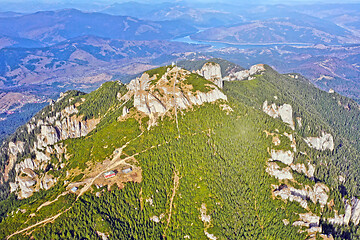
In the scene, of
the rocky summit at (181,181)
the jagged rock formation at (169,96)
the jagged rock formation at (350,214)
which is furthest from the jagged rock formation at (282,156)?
the jagged rock formation at (169,96)

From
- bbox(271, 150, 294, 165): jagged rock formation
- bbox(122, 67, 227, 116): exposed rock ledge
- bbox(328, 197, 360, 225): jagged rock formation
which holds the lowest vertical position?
bbox(328, 197, 360, 225): jagged rock formation

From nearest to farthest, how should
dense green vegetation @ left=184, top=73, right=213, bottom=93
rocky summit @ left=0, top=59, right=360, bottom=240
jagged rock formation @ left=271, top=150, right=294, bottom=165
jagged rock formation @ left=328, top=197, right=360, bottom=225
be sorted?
rocky summit @ left=0, top=59, right=360, bottom=240
jagged rock formation @ left=328, top=197, right=360, bottom=225
jagged rock formation @ left=271, top=150, right=294, bottom=165
dense green vegetation @ left=184, top=73, right=213, bottom=93

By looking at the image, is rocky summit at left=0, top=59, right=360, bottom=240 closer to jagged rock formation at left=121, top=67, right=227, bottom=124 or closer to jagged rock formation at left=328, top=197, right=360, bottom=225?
jagged rock formation at left=328, top=197, right=360, bottom=225

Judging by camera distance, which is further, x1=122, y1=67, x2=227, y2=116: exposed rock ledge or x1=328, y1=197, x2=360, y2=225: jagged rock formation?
x1=122, y1=67, x2=227, y2=116: exposed rock ledge

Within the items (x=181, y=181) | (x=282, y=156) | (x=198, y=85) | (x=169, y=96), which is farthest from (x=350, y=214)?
(x=169, y=96)

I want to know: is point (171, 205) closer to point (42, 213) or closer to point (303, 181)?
point (42, 213)

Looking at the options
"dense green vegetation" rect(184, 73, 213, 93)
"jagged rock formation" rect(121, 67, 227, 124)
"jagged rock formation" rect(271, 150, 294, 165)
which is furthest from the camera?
"dense green vegetation" rect(184, 73, 213, 93)

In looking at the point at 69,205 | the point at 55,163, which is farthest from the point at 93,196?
the point at 55,163

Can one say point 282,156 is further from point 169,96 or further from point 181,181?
point 169,96

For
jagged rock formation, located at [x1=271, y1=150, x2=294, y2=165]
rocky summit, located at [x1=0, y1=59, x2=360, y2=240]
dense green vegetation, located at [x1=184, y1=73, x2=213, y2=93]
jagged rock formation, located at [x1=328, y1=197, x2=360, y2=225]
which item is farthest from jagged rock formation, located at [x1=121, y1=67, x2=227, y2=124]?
jagged rock formation, located at [x1=328, y1=197, x2=360, y2=225]

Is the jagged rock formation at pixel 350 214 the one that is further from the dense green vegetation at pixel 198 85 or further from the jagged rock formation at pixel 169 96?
the dense green vegetation at pixel 198 85
